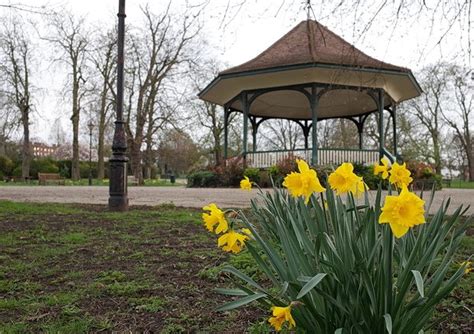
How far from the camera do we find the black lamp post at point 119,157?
5.95m

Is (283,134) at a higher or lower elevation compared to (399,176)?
higher

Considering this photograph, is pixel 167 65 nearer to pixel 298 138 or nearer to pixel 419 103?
pixel 298 138

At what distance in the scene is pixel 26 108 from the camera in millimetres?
28391

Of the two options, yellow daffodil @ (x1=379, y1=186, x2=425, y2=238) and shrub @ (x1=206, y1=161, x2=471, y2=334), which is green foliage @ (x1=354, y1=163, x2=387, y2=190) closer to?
shrub @ (x1=206, y1=161, x2=471, y2=334)

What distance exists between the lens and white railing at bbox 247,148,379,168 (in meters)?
15.1

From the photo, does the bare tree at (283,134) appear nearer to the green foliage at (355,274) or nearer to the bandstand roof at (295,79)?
the bandstand roof at (295,79)

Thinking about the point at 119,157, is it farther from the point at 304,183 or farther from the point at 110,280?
the point at 304,183

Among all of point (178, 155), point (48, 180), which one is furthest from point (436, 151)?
point (48, 180)

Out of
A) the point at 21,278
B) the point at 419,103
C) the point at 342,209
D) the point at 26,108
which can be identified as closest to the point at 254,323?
the point at 342,209

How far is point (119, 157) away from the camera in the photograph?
5.94m

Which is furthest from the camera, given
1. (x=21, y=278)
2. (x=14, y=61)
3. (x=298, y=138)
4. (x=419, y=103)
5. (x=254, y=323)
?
(x=298, y=138)

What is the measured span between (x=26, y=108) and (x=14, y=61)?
326 cm

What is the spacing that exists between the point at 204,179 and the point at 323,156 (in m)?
4.62

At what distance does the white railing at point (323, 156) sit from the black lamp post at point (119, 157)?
9.55m
